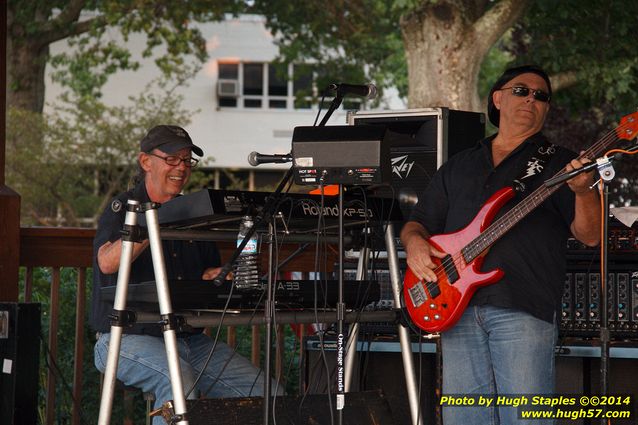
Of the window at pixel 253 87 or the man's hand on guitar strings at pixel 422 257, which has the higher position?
the window at pixel 253 87

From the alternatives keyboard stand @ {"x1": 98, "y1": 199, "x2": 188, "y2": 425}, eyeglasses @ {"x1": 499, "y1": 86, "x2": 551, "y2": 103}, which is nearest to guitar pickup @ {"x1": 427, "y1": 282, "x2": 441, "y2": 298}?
eyeglasses @ {"x1": 499, "y1": 86, "x2": 551, "y2": 103}

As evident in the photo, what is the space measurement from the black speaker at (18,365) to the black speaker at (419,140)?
1812mm

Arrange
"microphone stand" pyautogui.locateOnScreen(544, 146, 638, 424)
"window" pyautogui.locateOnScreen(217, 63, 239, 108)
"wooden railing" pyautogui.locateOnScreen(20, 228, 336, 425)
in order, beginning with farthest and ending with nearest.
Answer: "window" pyautogui.locateOnScreen(217, 63, 239, 108), "wooden railing" pyautogui.locateOnScreen(20, 228, 336, 425), "microphone stand" pyautogui.locateOnScreen(544, 146, 638, 424)

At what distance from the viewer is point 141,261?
462 cm

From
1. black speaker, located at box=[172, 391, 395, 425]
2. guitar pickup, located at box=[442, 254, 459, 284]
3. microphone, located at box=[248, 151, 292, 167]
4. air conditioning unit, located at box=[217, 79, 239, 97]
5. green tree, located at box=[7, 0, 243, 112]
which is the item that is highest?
air conditioning unit, located at box=[217, 79, 239, 97]

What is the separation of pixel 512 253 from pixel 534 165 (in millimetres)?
359

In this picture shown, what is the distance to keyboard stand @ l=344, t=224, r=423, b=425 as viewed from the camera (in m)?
4.25

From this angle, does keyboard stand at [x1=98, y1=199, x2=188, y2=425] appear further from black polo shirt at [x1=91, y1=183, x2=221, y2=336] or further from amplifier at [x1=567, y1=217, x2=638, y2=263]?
amplifier at [x1=567, y1=217, x2=638, y2=263]

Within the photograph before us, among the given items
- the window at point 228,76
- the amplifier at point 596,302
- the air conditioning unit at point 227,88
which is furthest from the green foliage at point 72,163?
the amplifier at point 596,302

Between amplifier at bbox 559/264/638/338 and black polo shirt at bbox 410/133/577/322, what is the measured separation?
773 millimetres

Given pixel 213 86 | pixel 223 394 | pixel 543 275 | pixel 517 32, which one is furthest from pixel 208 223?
pixel 213 86

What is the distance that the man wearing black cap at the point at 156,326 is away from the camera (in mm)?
4324

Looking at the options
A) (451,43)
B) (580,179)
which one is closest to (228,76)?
(451,43)

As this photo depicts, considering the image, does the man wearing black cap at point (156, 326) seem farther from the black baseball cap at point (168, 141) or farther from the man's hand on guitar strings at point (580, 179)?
the man's hand on guitar strings at point (580, 179)
